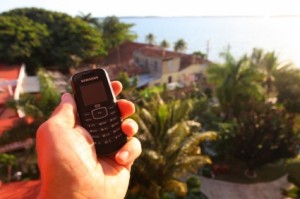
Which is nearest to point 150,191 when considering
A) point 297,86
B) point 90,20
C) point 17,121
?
point 17,121

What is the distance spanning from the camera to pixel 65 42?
105 feet

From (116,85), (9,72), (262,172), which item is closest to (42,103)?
(116,85)

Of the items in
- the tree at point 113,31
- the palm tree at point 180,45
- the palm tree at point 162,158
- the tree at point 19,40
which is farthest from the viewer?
the palm tree at point 180,45

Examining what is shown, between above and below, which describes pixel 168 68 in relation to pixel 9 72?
above

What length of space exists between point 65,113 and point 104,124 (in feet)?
1.53

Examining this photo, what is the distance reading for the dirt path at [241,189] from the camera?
13102mm

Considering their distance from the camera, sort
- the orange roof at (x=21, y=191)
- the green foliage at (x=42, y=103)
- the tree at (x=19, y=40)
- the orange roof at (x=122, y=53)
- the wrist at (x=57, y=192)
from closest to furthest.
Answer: the wrist at (x=57, y=192) < the orange roof at (x=21, y=191) < the green foliage at (x=42, y=103) < the tree at (x=19, y=40) < the orange roof at (x=122, y=53)

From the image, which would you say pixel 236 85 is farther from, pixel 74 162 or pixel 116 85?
pixel 74 162

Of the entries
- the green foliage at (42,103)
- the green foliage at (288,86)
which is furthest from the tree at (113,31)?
the green foliage at (42,103)

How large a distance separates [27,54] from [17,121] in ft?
63.2

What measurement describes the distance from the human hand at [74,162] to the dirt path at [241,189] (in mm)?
11138

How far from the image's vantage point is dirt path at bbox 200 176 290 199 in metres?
13.1

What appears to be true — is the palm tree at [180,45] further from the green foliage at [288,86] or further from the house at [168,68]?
the green foliage at [288,86]

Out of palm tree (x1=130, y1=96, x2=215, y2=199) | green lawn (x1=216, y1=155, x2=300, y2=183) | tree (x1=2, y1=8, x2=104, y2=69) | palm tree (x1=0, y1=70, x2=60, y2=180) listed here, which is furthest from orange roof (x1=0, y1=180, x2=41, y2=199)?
tree (x1=2, y1=8, x2=104, y2=69)
